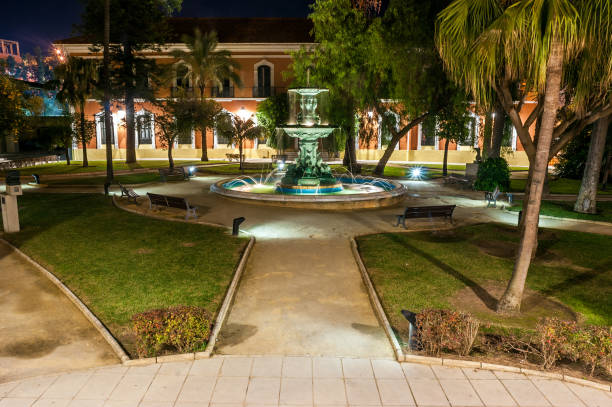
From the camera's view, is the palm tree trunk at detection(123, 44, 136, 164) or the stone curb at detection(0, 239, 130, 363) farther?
the palm tree trunk at detection(123, 44, 136, 164)

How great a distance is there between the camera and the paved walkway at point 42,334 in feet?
17.0

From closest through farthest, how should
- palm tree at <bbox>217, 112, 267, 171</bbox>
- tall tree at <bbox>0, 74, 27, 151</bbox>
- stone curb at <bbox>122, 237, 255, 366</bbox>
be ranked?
stone curb at <bbox>122, 237, 255, 366</bbox>, tall tree at <bbox>0, 74, 27, 151</bbox>, palm tree at <bbox>217, 112, 267, 171</bbox>

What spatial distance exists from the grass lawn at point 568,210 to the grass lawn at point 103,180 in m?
17.2

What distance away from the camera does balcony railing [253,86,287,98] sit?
3772cm

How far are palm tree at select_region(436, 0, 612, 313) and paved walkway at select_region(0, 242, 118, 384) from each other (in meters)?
5.87

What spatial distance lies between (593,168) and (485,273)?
8.01 meters

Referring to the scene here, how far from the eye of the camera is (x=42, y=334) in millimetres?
5941

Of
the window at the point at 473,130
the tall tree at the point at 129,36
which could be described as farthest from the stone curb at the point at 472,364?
the tall tree at the point at 129,36

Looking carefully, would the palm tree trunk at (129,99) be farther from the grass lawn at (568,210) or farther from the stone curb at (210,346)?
the stone curb at (210,346)

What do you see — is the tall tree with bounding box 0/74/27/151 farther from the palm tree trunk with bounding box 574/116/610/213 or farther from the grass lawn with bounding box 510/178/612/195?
the grass lawn with bounding box 510/178/612/195

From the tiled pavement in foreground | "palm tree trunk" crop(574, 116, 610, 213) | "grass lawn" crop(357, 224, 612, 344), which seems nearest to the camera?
the tiled pavement in foreground

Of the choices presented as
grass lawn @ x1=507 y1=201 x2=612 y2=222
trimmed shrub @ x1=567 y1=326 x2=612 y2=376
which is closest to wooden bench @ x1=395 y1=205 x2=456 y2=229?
grass lawn @ x1=507 y1=201 x2=612 y2=222

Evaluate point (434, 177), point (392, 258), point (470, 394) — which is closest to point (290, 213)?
point (392, 258)

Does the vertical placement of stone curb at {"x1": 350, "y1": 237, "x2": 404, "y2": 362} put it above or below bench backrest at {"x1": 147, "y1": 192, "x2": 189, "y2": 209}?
below
